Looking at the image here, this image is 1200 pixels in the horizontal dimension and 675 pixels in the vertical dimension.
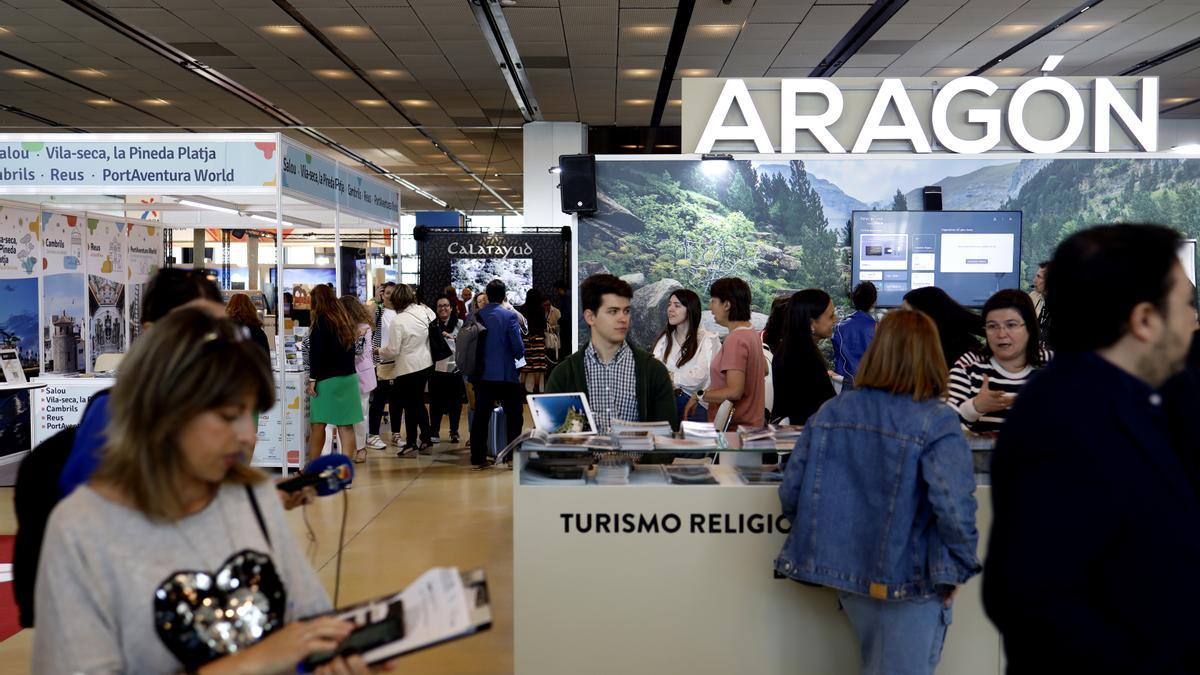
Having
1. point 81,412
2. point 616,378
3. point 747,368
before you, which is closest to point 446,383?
point 81,412

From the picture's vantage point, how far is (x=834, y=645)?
320 centimetres

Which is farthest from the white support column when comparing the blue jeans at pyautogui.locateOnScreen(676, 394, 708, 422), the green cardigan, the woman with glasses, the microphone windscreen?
the microphone windscreen

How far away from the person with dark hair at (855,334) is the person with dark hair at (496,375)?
2551 millimetres

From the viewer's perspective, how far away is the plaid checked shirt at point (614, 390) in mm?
3932

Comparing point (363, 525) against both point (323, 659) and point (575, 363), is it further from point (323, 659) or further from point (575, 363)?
point (323, 659)

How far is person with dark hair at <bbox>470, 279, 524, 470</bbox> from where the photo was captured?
26.1 feet

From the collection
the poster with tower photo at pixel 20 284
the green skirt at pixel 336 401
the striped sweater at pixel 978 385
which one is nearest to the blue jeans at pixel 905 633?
the striped sweater at pixel 978 385

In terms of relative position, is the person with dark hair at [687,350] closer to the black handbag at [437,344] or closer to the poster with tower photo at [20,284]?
the black handbag at [437,344]

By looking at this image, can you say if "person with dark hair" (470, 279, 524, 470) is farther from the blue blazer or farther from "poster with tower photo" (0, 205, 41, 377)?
"poster with tower photo" (0, 205, 41, 377)

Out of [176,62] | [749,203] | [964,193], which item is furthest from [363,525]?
[176,62]

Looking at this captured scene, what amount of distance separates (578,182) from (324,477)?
4896 millimetres

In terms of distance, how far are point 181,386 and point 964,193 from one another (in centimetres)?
675

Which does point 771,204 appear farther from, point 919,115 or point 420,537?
point 420,537

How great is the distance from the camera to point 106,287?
8891mm
